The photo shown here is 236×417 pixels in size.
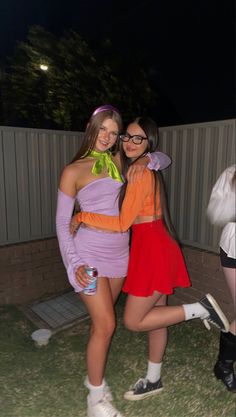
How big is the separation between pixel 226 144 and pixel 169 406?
93.2 inches

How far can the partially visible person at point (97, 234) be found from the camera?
1.96m

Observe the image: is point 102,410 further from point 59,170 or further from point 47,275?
point 59,170

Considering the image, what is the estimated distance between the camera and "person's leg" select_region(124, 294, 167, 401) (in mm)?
2303

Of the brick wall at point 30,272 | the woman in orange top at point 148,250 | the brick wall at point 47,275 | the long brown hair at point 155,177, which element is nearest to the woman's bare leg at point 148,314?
the woman in orange top at point 148,250

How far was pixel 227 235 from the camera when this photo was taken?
2.00 m

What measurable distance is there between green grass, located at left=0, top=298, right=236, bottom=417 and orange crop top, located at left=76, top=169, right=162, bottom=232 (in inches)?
55.4

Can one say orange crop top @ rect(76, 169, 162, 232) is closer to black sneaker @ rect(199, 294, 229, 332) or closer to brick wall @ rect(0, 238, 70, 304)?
black sneaker @ rect(199, 294, 229, 332)

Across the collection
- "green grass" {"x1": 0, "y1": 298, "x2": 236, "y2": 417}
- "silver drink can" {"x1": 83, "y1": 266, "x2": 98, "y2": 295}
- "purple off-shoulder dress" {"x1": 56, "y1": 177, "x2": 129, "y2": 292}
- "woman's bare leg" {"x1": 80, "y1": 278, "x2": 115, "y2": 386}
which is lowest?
"green grass" {"x1": 0, "y1": 298, "x2": 236, "y2": 417}

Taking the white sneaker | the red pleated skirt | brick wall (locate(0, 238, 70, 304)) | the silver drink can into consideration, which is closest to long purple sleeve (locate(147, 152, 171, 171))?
the red pleated skirt

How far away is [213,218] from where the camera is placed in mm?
1860

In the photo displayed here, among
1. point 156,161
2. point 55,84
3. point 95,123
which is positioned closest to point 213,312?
point 156,161

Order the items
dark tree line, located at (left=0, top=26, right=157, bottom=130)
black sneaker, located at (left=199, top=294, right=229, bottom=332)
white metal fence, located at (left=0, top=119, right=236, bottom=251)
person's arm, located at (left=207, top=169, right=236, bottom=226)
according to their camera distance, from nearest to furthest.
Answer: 1. person's arm, located at (left=207, top=169, right=236, bottom=226)
2. black sneaker, located at (left=199, top=294, right=229, bottom=332)
3. white metal fence, located at (left=0, top=119, right=236, bottom=251)
4. dark tree line, located at (left=0, top=26, right=157, bottom=130)

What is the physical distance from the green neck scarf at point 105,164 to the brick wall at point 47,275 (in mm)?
1794

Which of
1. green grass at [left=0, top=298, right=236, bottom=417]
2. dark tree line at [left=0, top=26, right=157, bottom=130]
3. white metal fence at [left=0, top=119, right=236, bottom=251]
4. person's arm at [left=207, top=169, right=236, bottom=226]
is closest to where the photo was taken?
person's arm at [left=207, top=169, right=236, bottom=226]
